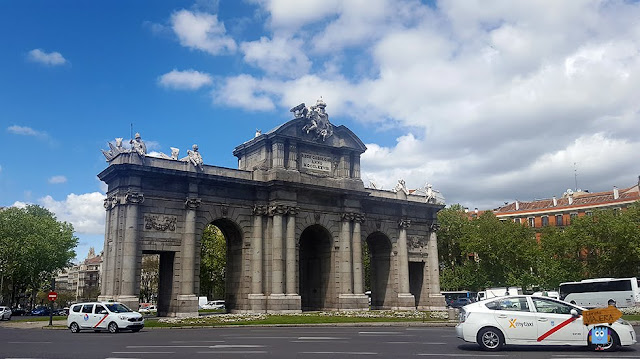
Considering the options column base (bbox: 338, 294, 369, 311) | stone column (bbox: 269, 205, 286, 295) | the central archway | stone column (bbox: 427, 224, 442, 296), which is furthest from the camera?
stone column (bbox: 427, 224, 442, 296)

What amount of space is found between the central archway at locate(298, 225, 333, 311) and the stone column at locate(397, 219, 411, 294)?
7659mm

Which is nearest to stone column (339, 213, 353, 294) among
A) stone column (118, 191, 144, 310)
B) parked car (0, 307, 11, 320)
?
stone column (118, 191, 144, 310)

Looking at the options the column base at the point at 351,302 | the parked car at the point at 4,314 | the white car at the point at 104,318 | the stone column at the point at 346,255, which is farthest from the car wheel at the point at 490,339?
the parked car at the point at 4,314

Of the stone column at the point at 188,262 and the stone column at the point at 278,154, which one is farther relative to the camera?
the stone column at the point at 278,154

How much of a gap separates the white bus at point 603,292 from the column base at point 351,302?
65.6 feet

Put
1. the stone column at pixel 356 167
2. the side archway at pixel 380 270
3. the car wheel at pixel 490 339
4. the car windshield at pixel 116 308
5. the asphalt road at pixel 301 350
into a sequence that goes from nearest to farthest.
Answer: the asphalt road at pixel 301 350 → the car wheel at pixel 490 339 → the car windshield at pixel 116 308 → the stone column at pixel 356 167 → the side archway at pixel 380 270

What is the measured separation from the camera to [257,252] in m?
42.9

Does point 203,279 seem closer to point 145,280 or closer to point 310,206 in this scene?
point 310,206

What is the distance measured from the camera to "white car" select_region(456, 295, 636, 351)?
15805mm

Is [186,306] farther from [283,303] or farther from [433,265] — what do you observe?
[433,265]

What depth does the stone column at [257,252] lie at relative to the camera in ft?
138

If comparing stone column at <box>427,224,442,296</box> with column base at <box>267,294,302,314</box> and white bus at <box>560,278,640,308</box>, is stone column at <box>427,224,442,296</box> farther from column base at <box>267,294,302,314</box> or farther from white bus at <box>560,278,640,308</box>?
column base at <box>267,294,302,314</box>

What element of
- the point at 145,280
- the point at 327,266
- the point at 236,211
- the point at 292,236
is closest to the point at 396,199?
the point at 327,266

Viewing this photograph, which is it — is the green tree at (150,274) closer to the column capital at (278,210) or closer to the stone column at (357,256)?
the stone column at (357,256)
